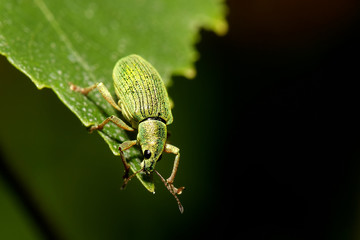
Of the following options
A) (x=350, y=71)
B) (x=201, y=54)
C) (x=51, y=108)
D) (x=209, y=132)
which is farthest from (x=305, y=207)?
(x=51, y=108)

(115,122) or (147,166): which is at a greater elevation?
(115,122)

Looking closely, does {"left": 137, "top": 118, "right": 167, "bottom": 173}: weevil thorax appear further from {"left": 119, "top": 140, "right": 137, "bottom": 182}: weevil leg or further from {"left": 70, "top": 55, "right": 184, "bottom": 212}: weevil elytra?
{"left": 119, "top": 140, "right": 137, "bottom": 182}: weevil leg

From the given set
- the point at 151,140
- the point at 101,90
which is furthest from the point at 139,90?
the point at 151,140

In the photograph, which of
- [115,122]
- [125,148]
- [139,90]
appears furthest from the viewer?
[139,90]

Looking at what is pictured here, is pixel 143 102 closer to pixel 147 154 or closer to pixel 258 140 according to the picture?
pixel 147 154

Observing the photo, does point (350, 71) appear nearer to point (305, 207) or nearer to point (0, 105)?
point (305, 207)

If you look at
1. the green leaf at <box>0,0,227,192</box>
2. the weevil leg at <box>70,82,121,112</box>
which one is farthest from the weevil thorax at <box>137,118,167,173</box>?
the weevil leg at <box>70,82,121,112</box>

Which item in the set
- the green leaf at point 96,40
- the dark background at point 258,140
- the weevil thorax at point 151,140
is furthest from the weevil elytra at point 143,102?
the dark background at point 258,140
